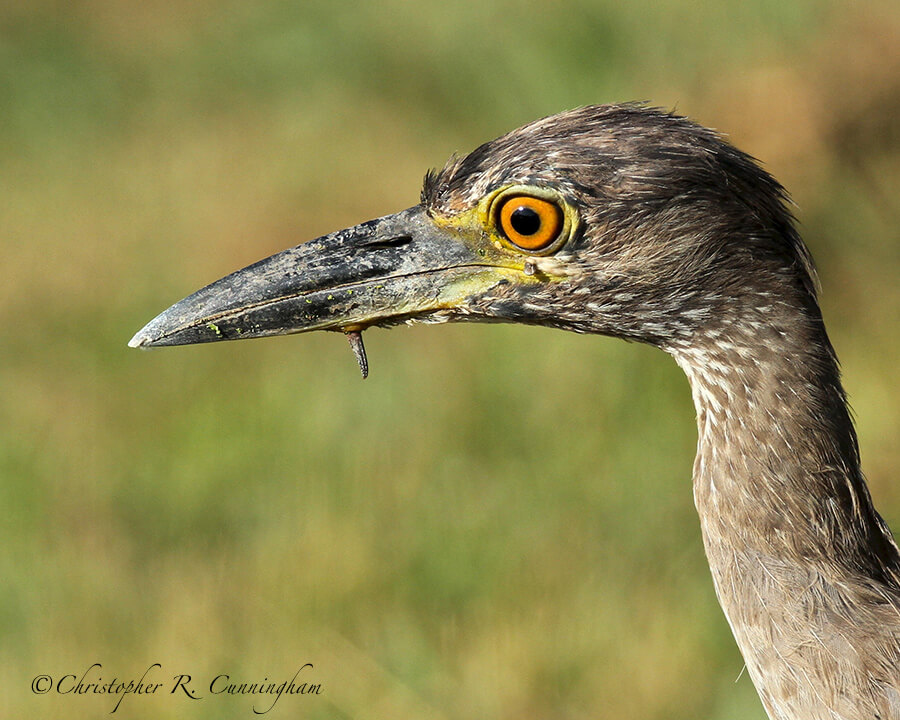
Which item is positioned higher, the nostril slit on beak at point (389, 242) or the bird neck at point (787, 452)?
the nostril slit on beak at point (389, 242)

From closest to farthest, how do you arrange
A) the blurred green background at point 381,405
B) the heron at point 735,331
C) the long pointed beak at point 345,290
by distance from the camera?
the heron at point 735,331 < the long pointed beak at point 345,290 < the blurred green background at point 381,405

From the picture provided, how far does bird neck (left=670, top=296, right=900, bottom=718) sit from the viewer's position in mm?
3072

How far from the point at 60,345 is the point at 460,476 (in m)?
2.87

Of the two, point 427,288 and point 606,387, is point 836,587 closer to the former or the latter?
point 427,288

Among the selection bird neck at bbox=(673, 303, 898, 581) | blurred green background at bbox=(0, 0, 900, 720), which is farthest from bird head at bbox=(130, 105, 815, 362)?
blurred green background at bbox=(0, 0, 900, 720)

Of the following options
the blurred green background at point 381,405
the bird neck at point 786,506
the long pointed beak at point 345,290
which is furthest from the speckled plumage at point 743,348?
the blurred green background at point 381,405

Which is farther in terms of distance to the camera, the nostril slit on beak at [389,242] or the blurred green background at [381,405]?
the blurred green background at [381,405]

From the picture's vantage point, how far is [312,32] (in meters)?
10.7

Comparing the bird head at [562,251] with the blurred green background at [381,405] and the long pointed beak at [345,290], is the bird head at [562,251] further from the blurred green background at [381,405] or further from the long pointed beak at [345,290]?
the blurred green background at [381,405]

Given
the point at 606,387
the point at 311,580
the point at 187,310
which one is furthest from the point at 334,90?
the point at 187,310

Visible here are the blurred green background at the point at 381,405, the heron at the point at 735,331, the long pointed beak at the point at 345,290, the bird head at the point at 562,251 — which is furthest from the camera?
the blurred green background at the point at 381,405

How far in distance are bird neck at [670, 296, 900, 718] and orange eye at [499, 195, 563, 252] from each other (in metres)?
0.51

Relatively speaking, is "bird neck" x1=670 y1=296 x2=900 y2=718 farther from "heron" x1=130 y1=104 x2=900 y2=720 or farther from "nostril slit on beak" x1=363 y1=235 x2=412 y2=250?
"nostril slit on beak" x1=363 y1=235 x2=412 y2=250

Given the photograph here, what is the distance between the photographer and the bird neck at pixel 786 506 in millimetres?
3072
